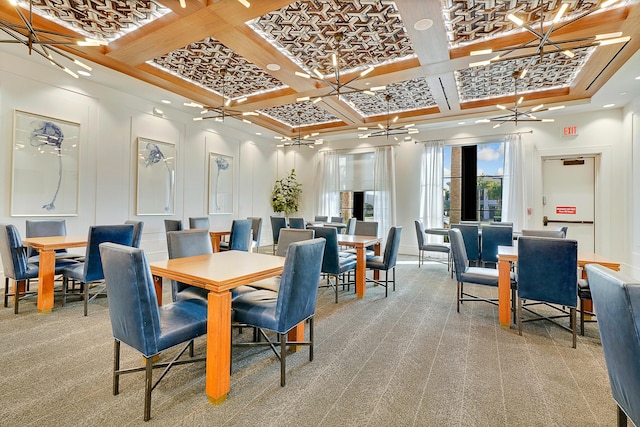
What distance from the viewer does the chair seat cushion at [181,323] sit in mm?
1735

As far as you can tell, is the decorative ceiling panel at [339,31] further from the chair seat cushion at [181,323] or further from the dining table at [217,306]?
the chair seat cushion at [181,323]

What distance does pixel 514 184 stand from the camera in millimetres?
6734

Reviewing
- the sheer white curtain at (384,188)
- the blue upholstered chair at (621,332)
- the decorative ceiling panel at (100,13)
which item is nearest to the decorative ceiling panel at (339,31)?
the decorative ceiling panel at (100,13)

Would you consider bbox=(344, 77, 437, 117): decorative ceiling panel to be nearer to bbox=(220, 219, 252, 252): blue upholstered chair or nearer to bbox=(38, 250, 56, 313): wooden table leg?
bbox=(220, 219, 252, 252): blue upholstered chair

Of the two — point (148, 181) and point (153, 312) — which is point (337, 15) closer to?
point (153, 312)

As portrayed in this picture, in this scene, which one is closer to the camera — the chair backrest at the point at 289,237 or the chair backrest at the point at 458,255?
the chair backrest at the point at 289,237

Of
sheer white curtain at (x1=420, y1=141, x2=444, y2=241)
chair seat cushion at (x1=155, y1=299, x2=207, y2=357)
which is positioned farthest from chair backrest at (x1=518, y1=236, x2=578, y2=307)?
sheer white curtain at (x1=420, y1=141, x2=444, y2=241)

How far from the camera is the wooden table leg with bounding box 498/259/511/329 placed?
10.2 ft

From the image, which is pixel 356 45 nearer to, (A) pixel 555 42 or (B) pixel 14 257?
(A) pixel 555 42

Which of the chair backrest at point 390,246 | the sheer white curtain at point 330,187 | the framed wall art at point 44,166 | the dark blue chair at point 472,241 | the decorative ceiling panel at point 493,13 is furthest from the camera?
the sheer white curtain at point 330,187

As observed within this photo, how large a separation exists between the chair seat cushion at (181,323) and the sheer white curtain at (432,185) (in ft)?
21.7

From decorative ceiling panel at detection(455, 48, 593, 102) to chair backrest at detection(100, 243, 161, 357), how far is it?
5.29m

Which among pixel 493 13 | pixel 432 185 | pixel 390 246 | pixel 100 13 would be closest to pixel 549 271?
pixel 390 246

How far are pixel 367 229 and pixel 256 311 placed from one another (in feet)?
11.9
